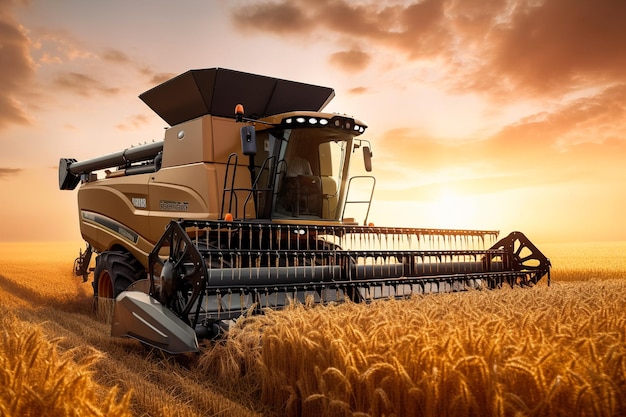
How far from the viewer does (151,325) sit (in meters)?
4.75

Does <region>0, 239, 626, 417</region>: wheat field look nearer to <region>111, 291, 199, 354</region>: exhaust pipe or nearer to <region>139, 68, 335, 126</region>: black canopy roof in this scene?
<region>111, 291, 199, 354</region>: exhaust pipe

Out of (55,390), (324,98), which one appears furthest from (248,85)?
(55,390)

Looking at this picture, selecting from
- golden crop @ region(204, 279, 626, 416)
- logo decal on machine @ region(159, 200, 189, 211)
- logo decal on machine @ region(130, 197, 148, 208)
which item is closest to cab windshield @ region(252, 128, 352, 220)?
logo decal on machine @ region(159, 200, 189, 211)

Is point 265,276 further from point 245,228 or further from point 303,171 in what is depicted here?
point 303,171

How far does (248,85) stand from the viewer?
291 inches

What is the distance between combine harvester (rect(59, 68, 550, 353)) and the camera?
4.90 meters

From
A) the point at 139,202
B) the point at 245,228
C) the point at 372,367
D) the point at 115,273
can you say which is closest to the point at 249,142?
the point at 245,228

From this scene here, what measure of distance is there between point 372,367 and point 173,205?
565cm

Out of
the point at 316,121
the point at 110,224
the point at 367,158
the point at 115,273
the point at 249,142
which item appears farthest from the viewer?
the point at 110,224

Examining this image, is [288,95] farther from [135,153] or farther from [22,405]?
[22,405]

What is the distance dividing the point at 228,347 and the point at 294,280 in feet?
4.37

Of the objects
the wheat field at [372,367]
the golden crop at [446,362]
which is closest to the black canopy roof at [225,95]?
the wheat field at [372,367]

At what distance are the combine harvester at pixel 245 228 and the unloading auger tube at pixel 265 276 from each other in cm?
1

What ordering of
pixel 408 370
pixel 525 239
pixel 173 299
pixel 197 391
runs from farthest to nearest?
1. pixel 525 239
2. pixel 173 299
3. pixel 197 391
4. pixel 408 370
